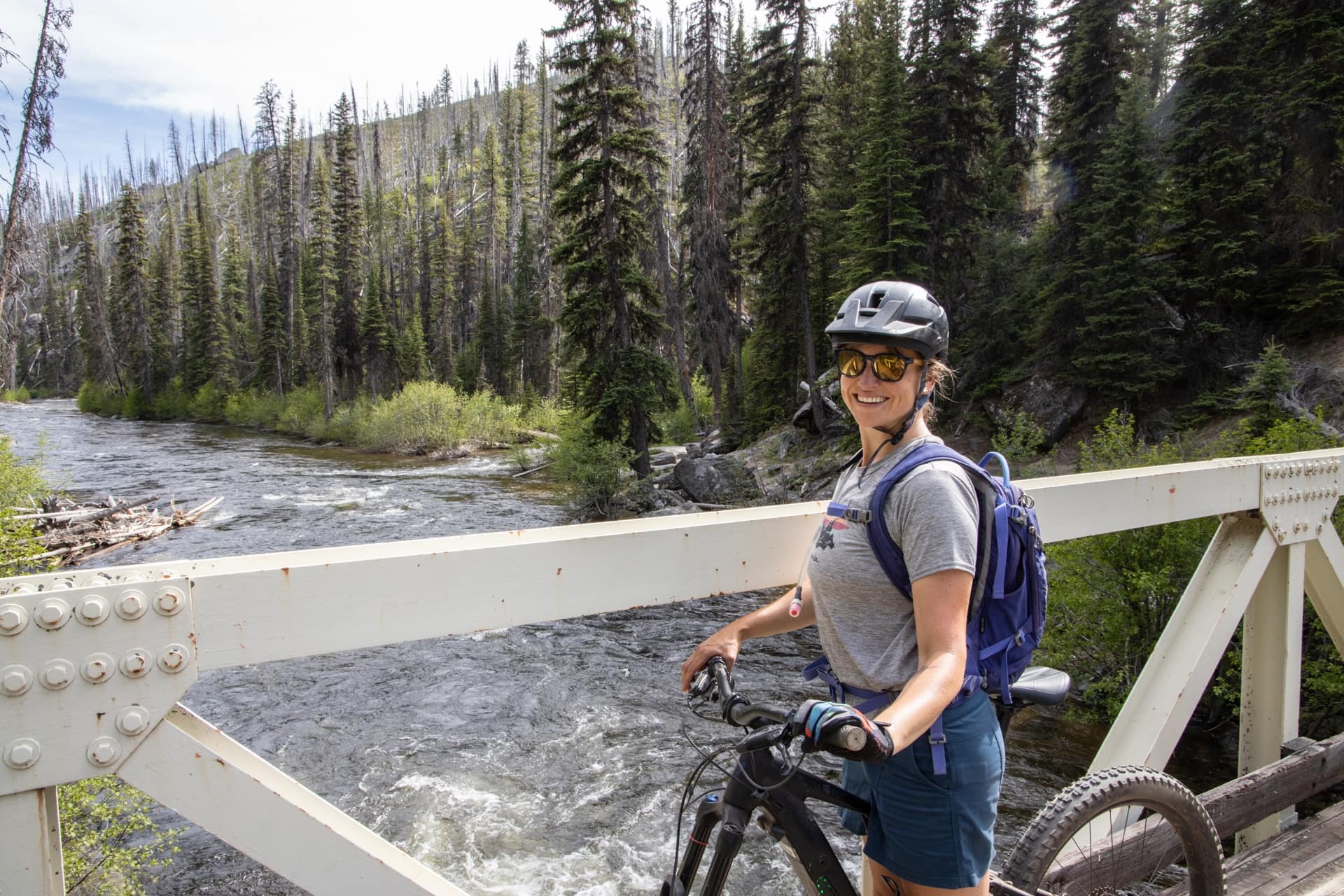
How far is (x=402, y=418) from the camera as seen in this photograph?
115ft

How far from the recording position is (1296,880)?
8.87 feet

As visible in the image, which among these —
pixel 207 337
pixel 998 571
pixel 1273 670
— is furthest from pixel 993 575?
pixel 207 337

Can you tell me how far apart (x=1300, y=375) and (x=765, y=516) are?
56.7 ft

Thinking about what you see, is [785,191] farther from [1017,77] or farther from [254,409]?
[254,409]

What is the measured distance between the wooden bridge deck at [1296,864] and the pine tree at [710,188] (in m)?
29.6

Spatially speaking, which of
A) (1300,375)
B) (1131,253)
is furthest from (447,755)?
(1131,253)

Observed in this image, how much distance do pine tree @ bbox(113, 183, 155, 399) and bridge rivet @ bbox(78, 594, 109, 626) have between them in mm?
66756

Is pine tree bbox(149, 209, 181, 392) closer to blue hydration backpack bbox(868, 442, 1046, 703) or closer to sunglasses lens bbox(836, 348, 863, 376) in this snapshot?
sunglasses lens bbox(836, 348, 863, 376)

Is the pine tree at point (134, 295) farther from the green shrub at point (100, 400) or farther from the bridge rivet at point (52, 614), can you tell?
the bridge rivet at point (52, 614)

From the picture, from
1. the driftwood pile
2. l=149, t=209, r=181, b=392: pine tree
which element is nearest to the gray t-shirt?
the driftwood pile

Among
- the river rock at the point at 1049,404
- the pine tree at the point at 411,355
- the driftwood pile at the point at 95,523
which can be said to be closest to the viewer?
the driftwood pile at the point at 95,523


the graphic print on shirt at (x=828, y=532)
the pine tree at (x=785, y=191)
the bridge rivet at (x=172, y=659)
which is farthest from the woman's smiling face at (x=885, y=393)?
the pine tree at (x=785, y=191)

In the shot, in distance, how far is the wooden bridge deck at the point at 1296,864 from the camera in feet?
8.71

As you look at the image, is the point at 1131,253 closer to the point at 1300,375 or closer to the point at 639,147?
the point at 1300,375
